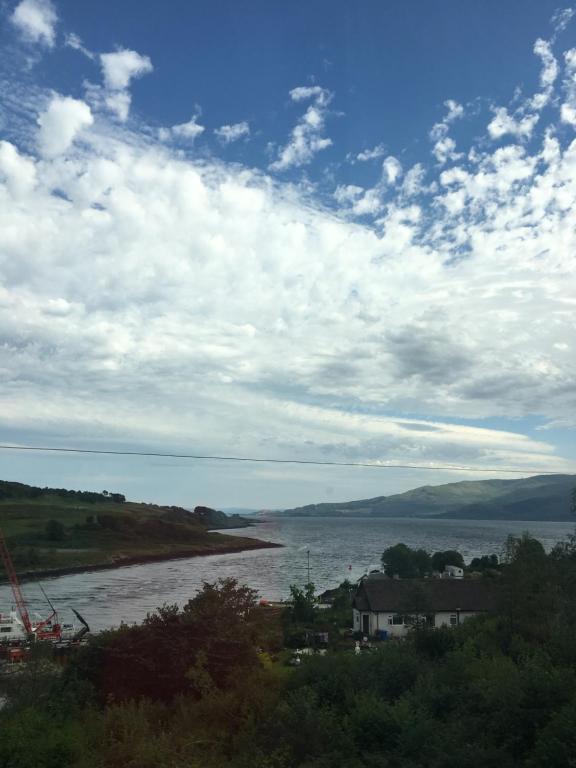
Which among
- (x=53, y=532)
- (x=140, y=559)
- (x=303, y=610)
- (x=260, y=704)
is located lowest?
(x=140, y=559)

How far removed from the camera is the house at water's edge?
38844mm

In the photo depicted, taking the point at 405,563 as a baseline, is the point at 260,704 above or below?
above

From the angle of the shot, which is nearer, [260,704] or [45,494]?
[260,704]

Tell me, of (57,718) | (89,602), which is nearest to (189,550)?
(89,602)

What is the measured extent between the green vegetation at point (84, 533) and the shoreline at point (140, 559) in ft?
1.18

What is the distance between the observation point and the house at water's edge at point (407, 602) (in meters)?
38.8

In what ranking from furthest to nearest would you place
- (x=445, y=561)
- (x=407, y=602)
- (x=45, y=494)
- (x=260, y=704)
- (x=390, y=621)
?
(x=45, y=494), (x=445, y=561), (x=390, y=621), (x=407, y=602), (x=260, y=704)

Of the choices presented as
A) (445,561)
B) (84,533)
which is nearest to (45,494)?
(84,533)

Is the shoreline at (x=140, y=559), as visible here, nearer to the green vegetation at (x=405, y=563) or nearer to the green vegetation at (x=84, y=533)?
the green vegetation at (x=84, y=533)

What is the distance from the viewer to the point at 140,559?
117125mm

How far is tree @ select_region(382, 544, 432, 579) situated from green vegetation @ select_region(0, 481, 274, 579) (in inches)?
2093

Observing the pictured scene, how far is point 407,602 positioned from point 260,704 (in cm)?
2466

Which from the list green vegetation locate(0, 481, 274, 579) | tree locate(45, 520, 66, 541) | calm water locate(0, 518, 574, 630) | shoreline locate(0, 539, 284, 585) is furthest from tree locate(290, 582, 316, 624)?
tree locate(45, 520, 66, 541)

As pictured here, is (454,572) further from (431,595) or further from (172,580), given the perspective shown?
(172,580)
